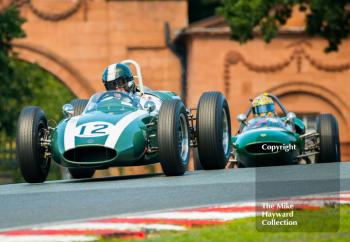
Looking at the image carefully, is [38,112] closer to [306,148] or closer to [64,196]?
[64,196]

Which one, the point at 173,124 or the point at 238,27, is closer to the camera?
the point at 173,124

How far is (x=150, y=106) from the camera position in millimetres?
17047

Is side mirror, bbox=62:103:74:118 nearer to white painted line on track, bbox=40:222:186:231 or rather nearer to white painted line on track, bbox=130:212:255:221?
white painted line on track, bbox=130:212:255:221

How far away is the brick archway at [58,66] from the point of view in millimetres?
45844

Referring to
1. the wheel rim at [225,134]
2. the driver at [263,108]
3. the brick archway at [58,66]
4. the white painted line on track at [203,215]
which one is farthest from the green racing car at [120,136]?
the brick archway at [58,66]

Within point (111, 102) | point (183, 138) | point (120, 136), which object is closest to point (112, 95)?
point (111, 102)

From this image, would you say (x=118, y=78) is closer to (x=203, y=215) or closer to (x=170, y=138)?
(x=170, y=138)

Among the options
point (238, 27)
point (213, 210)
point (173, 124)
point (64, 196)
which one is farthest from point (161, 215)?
point (238, 27)

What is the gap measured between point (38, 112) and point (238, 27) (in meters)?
17.8

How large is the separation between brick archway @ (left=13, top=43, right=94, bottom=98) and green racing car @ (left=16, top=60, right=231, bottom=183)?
28.5 meters

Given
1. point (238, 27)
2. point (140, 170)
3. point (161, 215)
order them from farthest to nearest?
point (140, 170) → point (238, 27) → point (161, 215)

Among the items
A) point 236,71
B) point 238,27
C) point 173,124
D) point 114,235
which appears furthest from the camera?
point 236,71

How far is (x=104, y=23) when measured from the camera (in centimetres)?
4622

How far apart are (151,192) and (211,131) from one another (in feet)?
11.7
